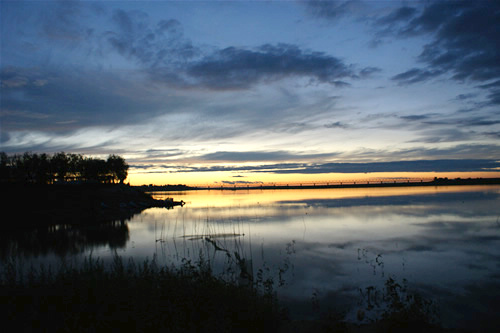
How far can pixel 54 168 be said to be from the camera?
97.1 m

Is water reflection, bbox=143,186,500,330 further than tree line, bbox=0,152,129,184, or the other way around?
tree line, bbox=0,152,129,184

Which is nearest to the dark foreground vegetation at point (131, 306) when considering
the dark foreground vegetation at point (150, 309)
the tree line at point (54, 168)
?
the dark foreground vegetation at point (150, 309)

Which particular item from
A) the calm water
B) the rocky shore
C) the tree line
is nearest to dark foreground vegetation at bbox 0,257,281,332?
the calm water

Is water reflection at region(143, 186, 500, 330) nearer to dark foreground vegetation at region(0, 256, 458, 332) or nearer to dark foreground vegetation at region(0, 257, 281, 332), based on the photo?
dark foreground vegetation at region(0, 256, 458, 332)

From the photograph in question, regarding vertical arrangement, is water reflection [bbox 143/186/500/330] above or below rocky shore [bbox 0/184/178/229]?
below

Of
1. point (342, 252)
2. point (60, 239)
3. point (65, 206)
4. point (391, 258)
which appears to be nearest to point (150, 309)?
point (391, 258)

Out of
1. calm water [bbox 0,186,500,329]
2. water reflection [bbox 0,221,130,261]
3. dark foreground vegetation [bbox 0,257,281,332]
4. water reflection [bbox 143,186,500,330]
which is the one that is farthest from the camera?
water reflection [bbox 0,221,130,261]

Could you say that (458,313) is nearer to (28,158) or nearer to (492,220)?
(492,220)

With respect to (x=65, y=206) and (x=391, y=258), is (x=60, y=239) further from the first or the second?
(x=391, y=258)

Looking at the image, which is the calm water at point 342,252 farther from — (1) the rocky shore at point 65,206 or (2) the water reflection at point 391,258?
(1) the rocky shore at point 65,206

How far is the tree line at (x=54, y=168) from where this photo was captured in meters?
92.9

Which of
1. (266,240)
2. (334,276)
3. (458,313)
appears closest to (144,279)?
(334,276)

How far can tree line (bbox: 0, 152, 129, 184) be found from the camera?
92.9 meters

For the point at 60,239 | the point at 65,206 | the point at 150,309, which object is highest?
the point at 65,206
